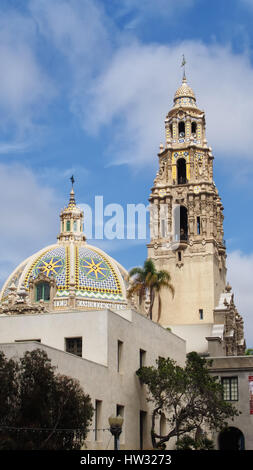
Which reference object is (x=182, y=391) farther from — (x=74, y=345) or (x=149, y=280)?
(x=149, y=280)

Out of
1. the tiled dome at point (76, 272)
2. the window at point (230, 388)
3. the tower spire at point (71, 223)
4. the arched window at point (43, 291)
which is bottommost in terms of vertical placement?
the window at point (230, 388)

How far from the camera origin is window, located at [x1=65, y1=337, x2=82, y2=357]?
38.6 meters

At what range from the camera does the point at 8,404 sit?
30.4m

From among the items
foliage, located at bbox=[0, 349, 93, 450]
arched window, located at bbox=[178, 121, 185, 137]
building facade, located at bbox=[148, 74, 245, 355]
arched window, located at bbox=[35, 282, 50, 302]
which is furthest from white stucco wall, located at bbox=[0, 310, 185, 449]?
arched window, located at bbox=[178, 121, 185, 137]

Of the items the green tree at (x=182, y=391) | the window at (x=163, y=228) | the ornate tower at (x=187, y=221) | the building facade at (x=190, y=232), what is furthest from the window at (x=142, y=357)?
the window at (x=163, y=228)

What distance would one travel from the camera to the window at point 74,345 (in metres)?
38.6

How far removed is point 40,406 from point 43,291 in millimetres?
37530

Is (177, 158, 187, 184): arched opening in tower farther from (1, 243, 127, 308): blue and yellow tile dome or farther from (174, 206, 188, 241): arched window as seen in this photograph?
(1, 243, 127, 308): blue and yellow tile dome

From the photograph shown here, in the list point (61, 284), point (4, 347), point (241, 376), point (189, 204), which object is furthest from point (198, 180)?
point (4, 347)

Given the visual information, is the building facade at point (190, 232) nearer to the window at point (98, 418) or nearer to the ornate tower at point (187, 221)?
the ornate tower at point (187, 221)

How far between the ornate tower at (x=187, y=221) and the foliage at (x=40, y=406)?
33.0m
